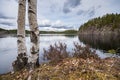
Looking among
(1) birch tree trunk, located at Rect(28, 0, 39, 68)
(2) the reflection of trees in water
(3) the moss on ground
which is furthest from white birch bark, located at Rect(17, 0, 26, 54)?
(2) the reflection of trees in water

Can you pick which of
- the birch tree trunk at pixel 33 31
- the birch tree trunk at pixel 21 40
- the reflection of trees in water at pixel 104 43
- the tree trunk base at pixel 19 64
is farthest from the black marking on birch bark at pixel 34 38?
the reflection of trees in water at pixel 104 43

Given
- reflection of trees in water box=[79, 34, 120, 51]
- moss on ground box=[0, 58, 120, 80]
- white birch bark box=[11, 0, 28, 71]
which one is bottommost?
reflection of trees in water box=[79, 34, 120, 51]

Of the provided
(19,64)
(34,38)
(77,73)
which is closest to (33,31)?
(34,38)

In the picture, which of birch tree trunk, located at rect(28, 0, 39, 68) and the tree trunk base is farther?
the tree trunk base

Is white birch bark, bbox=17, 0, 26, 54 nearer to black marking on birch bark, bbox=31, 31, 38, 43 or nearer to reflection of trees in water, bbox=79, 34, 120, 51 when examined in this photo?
black marking on birch bark, bbox=31, 31, 38, 43

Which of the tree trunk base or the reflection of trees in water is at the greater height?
the tree trunk base

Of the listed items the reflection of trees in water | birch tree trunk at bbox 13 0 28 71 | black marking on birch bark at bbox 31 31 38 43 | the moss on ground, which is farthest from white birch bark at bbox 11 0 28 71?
the reflection of trees in water

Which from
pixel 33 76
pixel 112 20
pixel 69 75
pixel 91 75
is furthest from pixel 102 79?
pixel 112 20

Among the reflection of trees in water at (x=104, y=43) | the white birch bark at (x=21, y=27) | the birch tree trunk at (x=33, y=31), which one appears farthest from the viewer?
the reflection of trees in water at (x=104, y=43)

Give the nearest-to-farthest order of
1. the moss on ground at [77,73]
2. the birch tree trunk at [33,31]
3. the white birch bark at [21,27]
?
the moss on ground at [77,73], the birch tree trunk at [33,31], the white birch bark at [21,27]

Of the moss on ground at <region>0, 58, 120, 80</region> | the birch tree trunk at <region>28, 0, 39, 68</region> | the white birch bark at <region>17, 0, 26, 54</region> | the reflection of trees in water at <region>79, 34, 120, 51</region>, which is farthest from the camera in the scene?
the reflection of trees in water at <region>79, 34, 120, 51</region>

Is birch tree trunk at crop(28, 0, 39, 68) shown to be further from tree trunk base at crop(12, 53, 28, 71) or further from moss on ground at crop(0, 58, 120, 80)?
tree trunk base at crop(12, 53, 28, 71)

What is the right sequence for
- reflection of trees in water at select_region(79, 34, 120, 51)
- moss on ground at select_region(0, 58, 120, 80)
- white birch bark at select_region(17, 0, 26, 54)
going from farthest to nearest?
reflection of trees in water at select_region(79, 34, 120, 51)
white birch bark at select_region(17, 0, 26, 54)
moss on ground at select_region(0, 58, 120, 80)

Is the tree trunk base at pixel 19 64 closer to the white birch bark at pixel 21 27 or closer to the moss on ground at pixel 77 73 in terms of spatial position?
the white birch bark at pixel 21 27
